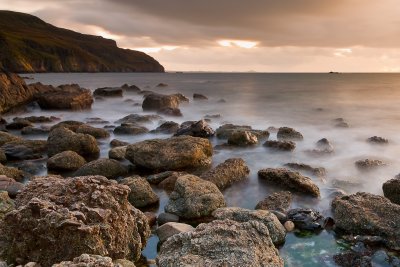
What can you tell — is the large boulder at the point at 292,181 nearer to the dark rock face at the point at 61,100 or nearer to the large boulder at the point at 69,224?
the large boulder at the point at 69,224

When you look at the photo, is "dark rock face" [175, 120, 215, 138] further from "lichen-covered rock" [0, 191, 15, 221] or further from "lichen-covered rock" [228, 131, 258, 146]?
"lichen-covered rock" [0, 191, 15, 221]

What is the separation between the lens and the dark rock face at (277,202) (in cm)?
1356

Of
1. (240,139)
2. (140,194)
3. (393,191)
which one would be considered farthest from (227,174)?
(240,139)

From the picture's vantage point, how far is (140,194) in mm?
13633

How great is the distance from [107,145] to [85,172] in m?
7.71

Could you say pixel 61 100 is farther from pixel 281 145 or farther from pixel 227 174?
pixel 227 174

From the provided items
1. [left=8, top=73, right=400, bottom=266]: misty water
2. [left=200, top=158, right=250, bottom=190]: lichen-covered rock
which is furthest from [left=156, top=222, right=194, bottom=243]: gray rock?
[left=200, top=158, right=250, bottom=190]: lichen-covered rock

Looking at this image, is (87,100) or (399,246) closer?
(399,246)

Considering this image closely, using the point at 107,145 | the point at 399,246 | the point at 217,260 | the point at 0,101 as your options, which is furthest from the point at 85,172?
the point at 0,101

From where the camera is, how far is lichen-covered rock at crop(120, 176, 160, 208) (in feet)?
44.2

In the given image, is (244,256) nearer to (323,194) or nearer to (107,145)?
(323,194)

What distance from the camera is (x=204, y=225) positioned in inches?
339

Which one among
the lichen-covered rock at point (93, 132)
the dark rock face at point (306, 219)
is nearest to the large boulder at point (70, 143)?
the lichen-covered rock at point (93, 132)

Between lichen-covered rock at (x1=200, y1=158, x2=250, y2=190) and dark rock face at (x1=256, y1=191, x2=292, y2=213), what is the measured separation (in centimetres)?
226
